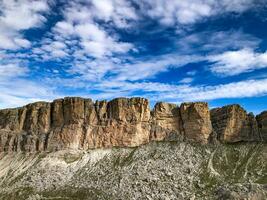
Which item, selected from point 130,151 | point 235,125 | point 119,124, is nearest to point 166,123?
point 119,124

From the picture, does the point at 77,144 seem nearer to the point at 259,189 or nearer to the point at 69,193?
the point at 69,193

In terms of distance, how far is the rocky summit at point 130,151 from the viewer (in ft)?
351

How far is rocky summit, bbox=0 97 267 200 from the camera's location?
4213 inches

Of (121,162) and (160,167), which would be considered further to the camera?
(121,162)

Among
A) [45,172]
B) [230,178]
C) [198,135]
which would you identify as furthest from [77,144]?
[230,178]

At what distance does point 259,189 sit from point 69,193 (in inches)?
1860

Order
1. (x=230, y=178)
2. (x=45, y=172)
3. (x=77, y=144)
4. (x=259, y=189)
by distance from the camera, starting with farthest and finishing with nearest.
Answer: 1. (x=77, y=144)
2. (x=45, y=172)
3. (x=230, y=178)
4. (x=259, y=189)

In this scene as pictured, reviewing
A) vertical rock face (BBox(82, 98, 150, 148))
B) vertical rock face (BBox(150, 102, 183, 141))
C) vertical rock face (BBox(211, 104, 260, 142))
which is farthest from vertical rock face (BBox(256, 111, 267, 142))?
vertical rock face (BBox(82, 98, 150, 148))

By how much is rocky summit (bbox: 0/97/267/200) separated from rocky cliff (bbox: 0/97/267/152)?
333mm

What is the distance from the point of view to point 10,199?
112750 mm

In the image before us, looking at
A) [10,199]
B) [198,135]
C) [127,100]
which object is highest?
[127,100]

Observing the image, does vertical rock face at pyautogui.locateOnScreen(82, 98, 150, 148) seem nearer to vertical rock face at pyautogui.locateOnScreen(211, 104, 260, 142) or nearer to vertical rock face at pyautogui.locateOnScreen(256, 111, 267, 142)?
vertical rock face at pyautogui.locateOnScreen(211, 104, 260, 142)

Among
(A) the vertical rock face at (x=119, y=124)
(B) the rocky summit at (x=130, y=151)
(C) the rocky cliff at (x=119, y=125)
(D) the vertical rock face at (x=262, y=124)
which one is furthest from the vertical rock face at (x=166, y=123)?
(D) the vertical rock face at (x=262, y=124)

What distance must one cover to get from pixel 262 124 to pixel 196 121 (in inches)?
905
